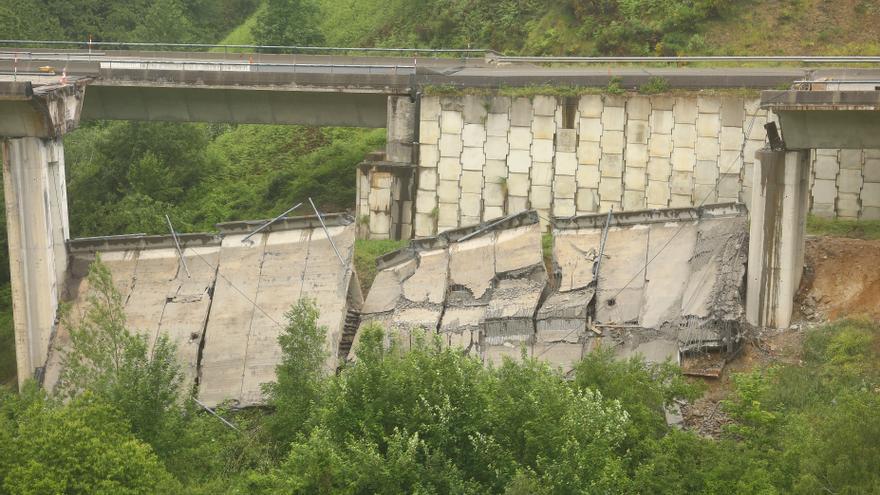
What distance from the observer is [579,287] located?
32.5 meters

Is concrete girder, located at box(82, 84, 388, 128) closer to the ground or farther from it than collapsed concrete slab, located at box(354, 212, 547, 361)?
farther from it

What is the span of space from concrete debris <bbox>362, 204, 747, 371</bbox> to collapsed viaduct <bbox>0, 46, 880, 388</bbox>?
4.10 ft

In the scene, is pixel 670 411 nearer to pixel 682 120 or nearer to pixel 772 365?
pixel 772 365

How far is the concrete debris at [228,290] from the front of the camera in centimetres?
3225

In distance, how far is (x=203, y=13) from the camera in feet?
214

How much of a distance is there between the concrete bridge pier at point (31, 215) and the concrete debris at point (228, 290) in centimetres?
65

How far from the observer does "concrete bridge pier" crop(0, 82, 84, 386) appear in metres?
33.0

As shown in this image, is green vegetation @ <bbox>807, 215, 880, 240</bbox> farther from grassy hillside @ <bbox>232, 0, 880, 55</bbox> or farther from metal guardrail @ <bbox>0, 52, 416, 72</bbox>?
metal guardrail @ <bbox>0, 52, 416, 72</bbox>

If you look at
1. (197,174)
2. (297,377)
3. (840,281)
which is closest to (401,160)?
(197,174)

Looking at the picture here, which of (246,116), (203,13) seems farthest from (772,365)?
(203,13)

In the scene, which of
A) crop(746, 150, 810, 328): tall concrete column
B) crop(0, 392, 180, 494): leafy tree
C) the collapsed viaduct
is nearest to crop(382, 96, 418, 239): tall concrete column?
the collapsed viaduct

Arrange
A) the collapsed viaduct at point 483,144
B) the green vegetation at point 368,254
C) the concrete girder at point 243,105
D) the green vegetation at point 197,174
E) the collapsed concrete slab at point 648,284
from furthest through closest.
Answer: the green vegetation at point 197,174, the concrete girder at point 243,105, the green vegetation at point 368,254, the collapsed viaduct at point 483,144, the collapsed concrete slab at point 648,284

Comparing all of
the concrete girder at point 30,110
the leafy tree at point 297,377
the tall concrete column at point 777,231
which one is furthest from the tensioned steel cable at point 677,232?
the concrete girder at point 30,110

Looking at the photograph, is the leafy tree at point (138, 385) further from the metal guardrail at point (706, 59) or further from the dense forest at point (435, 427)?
the metal guardrail at point (706, 59)
